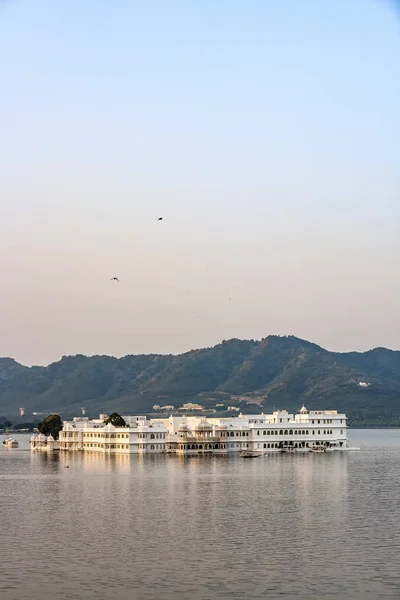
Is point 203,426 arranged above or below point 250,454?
above

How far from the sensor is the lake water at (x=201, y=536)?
105ft

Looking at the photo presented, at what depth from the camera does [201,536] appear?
40688 millimetres

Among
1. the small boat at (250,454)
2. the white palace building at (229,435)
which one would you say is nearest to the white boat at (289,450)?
the white palace building at (229,435)

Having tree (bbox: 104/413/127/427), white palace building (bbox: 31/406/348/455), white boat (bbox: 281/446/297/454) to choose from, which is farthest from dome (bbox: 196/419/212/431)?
tree (bbox: 104/413/127/427)

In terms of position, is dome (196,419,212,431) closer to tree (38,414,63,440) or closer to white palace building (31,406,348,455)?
white palace building (31,406,348,455)

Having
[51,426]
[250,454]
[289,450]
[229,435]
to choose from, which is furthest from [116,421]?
[250,454]

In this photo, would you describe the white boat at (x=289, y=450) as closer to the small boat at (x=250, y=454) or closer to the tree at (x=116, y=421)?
the small boat at (x=250, y=454)

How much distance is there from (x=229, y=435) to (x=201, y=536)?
195 ft

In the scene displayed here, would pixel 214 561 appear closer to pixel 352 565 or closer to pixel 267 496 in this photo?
pixel 352 565

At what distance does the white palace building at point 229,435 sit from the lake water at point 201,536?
27.5 meters

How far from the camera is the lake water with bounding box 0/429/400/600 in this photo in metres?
31.9

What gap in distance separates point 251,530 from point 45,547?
26.0ft

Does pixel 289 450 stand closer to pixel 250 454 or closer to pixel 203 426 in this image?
pixel 250 454

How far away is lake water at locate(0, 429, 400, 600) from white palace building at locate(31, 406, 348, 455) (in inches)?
1081
